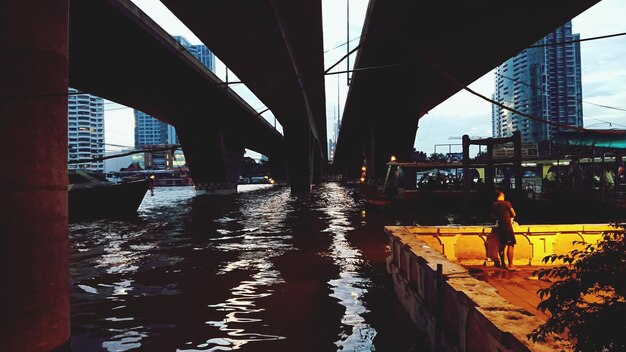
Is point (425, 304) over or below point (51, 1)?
below

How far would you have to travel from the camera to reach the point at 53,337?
4566 millimetres

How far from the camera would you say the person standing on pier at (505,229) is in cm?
932

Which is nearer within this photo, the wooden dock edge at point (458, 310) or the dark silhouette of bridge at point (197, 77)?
the wooden dock edge at point (458, 310)

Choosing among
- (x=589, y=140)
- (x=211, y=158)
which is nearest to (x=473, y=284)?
(x=589, y=140)

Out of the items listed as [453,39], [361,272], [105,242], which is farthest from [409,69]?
[105,242]

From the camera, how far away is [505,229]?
30.9ft

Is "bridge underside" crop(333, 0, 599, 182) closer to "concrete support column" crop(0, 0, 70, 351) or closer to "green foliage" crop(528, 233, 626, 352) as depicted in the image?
"green foliage" crop(528, 233, 626, 352)

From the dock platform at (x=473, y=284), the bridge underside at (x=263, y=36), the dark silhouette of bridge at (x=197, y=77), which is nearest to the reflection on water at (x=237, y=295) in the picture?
the dock platform at (x=473, y=284)

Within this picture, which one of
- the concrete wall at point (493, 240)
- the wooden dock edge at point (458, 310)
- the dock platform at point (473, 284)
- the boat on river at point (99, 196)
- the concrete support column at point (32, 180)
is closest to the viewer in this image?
the wooden dock edge at point (458, 310)

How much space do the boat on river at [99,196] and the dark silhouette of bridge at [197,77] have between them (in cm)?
686

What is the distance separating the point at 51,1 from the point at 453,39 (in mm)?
16577

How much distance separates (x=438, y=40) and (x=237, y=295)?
571 inches

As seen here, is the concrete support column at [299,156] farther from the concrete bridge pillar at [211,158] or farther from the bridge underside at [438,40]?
the bridge underside at [438,40]

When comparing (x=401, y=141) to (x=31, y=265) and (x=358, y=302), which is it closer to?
(x=358, y=302)
